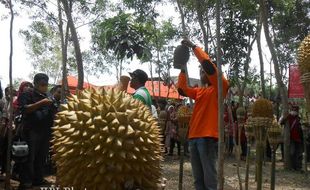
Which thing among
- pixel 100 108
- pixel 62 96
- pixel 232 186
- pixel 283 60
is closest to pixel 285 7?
pixel 283 60

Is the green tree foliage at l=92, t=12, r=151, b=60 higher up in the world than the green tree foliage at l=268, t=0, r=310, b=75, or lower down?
lower down

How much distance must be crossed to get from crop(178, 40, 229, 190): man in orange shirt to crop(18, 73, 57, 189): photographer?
7.25 feet

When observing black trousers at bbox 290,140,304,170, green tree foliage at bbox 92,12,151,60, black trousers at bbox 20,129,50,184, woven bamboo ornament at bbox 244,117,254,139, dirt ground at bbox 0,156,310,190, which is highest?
green tree foliage at bbox 92,12,151,60

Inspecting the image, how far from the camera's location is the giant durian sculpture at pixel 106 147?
1.63m

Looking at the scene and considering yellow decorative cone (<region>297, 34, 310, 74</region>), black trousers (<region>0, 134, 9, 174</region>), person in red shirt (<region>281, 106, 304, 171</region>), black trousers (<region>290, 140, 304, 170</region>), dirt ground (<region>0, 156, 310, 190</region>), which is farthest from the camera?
person in red shirt (<region>281, 106, 304, 171</region>)

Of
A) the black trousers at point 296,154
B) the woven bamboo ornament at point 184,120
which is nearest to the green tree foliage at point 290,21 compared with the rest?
the black trousers at point 296,154

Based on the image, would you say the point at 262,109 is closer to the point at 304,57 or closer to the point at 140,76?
the point at 140,76

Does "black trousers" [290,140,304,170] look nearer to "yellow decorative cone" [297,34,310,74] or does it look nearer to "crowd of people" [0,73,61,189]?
"crowd of people" [0,73,61,189]

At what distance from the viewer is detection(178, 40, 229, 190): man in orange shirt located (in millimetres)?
4188

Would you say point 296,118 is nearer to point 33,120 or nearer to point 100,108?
point 33,120

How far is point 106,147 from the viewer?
163 centimetres

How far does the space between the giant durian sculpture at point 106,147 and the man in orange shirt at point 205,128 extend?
237 cm

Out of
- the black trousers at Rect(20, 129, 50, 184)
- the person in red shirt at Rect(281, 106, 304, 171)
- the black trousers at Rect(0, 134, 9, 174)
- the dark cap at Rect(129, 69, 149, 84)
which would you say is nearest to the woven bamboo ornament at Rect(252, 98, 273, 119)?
the dark cap at Rect(129, 69, 149, 84)

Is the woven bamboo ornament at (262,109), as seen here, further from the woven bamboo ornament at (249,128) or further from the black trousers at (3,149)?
the black trousers at (3,149)
